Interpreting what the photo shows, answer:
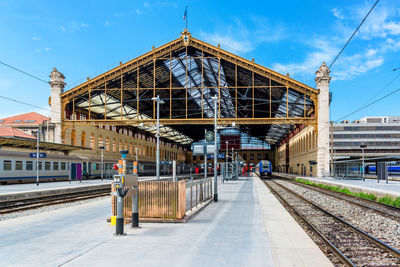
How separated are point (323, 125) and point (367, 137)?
5948cm

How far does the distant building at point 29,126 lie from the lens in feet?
162

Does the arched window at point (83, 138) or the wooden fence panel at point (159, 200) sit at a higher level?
the arched window at point (83, 138)

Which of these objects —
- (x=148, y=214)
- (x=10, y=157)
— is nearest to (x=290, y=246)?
(x=148, y=214)

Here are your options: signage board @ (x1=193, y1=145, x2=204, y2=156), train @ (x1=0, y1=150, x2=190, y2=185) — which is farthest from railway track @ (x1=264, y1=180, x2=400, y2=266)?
train @ (x1=0, y1=150, x2=190, y2=185)

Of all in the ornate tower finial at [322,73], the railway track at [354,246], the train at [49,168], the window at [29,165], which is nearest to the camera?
the railway track at [354,246]

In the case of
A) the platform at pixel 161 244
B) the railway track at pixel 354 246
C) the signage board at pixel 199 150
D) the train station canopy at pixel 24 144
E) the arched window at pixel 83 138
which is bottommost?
the railway track at pixel 354 246

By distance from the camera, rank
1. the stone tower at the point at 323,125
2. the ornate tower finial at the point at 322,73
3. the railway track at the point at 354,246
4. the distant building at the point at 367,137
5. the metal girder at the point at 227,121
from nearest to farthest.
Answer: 1. the railway track at the point at 354,246
2. the metal girder at the point at 227,121
3. the stone tower at the point at 323,125
4. the ornate tower finial at the point at 322,73
5. the distant building at the point at 367,137

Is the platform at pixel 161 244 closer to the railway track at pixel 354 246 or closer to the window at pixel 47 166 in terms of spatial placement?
the railway track at pixel 354 246

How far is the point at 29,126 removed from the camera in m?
53.7

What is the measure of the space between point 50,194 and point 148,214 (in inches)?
644

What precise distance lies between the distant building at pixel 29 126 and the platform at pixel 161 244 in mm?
37056

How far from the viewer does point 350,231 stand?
38.8 feet

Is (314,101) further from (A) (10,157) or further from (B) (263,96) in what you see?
(A) (10,157)

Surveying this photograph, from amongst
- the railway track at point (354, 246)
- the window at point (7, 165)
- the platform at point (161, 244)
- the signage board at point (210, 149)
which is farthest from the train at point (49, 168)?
the railway track at point (354, 246)
